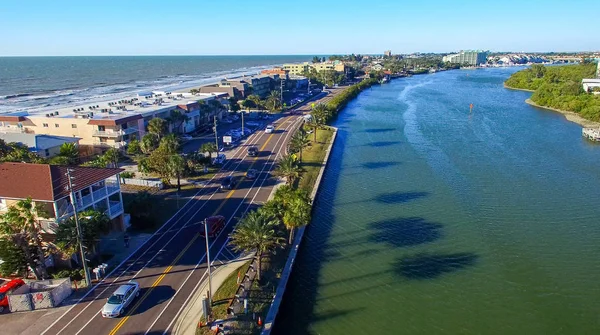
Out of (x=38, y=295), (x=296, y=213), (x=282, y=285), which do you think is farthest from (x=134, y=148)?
(x=282, y=285)

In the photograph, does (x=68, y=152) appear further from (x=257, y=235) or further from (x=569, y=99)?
(x=569, y=99)

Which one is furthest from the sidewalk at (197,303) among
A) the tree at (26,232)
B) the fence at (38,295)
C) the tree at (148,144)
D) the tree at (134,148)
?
the tree at (134,148)

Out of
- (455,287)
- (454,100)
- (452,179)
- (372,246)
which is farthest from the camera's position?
(454,100)

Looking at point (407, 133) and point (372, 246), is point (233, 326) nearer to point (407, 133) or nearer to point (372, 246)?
point (372, 246)

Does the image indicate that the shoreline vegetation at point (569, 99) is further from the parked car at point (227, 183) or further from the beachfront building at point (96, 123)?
the beachfront building at point (96, 123)

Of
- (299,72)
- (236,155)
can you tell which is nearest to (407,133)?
(236,155)

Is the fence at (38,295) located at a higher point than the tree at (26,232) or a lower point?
lower
